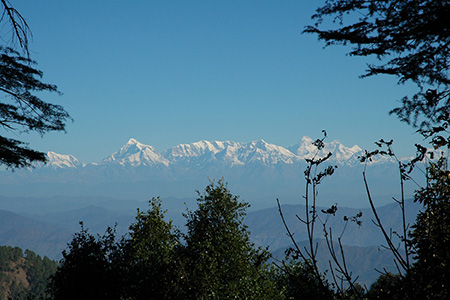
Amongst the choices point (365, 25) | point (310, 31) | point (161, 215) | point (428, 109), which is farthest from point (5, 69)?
point (161, 215)

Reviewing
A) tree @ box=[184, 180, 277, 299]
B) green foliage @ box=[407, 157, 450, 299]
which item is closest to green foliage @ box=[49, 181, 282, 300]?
tree @ box=[184, 180, 277, 299]

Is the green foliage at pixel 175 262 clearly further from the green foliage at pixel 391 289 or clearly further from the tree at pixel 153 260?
the green foliage at pixel 391 289

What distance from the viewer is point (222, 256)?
2948 centimetres

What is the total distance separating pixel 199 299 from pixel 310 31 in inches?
739

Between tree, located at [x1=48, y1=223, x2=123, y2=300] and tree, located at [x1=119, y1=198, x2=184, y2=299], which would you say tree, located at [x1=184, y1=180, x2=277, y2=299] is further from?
tree, located at [x1=48, y1=223, x2=123, y2=300]

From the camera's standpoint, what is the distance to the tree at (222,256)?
25328 millimetres

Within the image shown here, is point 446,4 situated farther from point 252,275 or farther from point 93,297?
point 93,297

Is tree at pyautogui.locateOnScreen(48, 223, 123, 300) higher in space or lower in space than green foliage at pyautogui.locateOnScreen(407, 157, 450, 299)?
lower

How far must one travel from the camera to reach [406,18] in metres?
9.13

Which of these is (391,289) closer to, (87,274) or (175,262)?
(175,262)

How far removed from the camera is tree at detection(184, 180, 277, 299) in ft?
83.1

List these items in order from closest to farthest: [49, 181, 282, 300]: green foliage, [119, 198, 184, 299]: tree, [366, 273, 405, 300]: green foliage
Result: [366, 273, 405, 300]: green foliage → [49, 181, 282, 300]: green foliage → [119, 198, 184, 299]: tree

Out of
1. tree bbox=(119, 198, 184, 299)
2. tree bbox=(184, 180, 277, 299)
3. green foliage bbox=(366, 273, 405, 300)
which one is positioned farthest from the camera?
tree bbox=(119, 198, 184, 299)

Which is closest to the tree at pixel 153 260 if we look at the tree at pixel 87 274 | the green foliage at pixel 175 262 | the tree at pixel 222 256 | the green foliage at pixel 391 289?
the green foliage at pixel 175 262
